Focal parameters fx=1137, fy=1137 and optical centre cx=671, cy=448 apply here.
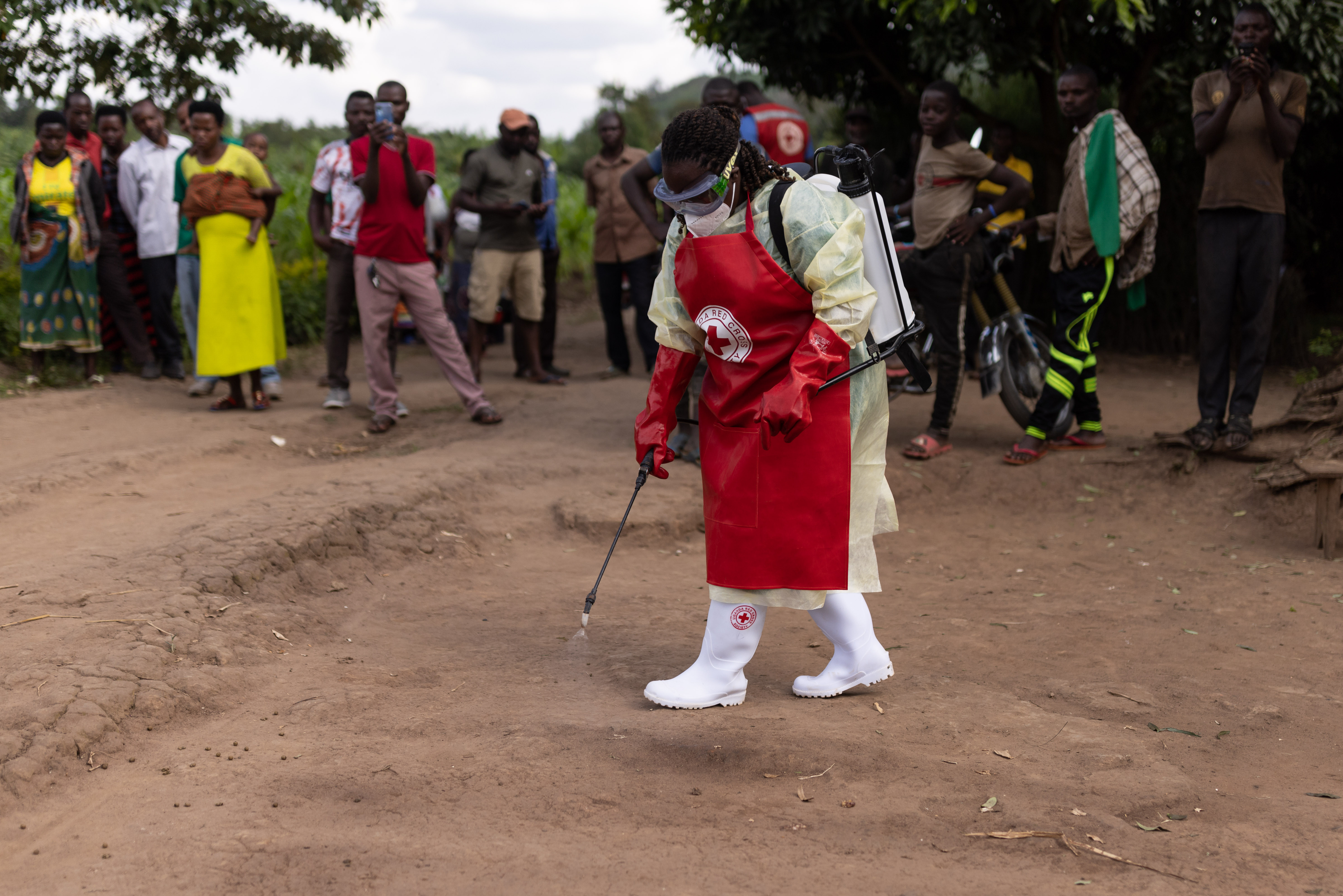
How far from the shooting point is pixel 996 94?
1166cm

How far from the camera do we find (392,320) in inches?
277

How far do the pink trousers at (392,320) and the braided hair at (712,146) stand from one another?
12.4 feet

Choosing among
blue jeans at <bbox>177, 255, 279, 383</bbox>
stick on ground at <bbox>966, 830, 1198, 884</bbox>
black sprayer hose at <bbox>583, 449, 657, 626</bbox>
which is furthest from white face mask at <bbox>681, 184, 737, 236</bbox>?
blue jeans at <bbox>177, 255, 279, 383</bbox>

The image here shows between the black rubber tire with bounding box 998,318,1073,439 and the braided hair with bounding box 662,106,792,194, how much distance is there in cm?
374

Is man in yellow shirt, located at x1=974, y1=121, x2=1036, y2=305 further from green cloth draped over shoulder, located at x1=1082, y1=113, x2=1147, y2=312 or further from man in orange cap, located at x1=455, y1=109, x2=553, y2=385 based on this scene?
man in orange cap, located at x1=455, y1=109, x2=553, y2=385

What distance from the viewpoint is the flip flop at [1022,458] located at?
6.07 metres

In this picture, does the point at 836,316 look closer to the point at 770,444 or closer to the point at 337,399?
the point at 770,444

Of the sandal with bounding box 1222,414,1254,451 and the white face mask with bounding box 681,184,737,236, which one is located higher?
the white face mask with bounding box 681,184,737,236

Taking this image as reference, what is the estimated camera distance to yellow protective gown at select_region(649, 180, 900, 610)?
297 cm

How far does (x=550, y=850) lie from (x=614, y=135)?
6.88 meters

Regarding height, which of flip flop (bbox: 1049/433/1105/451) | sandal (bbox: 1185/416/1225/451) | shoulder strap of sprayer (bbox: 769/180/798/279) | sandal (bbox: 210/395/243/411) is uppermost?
shoulder strap of sprayer (bbox: 769/180/798/279)

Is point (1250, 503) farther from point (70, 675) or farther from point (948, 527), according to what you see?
point (70, 675)

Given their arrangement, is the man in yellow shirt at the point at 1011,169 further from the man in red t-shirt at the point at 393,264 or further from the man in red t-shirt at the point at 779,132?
the man in red t-shirt at the point at 393,264

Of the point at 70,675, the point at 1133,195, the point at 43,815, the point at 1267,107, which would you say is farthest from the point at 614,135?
the point at 43,815
